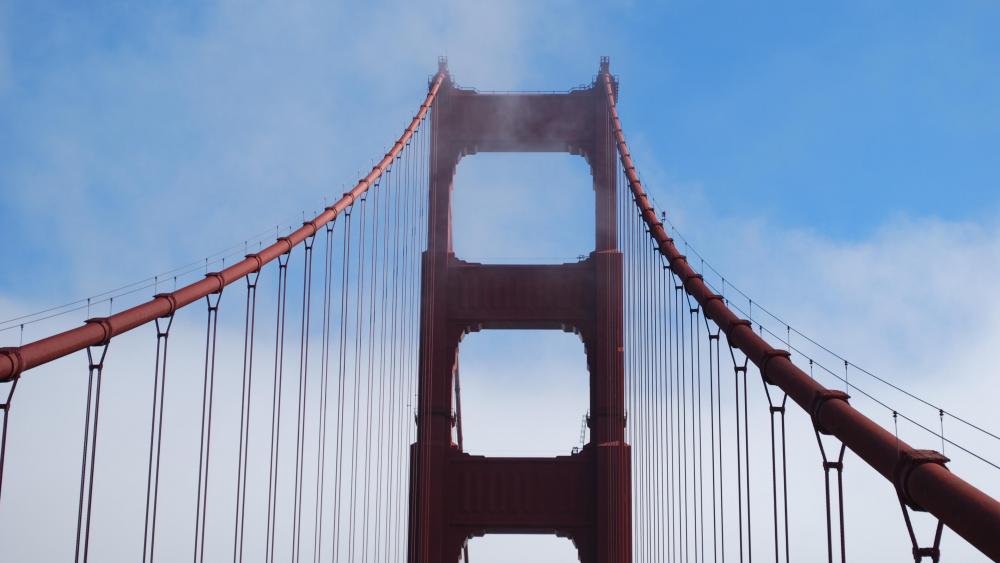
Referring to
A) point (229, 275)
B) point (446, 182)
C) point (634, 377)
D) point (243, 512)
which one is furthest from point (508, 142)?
point (243, 512)

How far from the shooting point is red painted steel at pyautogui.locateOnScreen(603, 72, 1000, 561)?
527 cm

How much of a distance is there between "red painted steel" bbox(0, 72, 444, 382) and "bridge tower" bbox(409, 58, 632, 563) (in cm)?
410

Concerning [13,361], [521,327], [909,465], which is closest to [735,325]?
[909,465]

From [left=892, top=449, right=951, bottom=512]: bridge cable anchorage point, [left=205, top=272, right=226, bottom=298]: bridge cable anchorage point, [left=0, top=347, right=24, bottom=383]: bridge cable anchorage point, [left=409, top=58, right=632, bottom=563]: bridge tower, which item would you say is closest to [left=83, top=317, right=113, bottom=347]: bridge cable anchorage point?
[left=0, top=347, right=24, bottom=383]: bridge cable anchorage point

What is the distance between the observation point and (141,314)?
10.2 metres

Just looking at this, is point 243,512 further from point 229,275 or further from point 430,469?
point 430,469

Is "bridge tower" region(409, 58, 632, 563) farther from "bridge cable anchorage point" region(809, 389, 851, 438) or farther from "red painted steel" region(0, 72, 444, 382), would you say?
"bridge cable anchorage point" region(809, 389, 851, 438)

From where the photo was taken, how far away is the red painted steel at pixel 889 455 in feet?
17.3

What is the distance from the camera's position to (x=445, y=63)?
23281mm

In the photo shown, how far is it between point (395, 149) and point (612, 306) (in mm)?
4613

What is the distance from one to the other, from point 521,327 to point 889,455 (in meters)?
15.2

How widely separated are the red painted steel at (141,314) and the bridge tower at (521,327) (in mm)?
4102

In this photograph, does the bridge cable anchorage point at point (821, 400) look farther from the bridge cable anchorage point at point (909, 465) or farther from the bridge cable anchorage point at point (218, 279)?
the bridge cable anchorage point at point (218, 279)

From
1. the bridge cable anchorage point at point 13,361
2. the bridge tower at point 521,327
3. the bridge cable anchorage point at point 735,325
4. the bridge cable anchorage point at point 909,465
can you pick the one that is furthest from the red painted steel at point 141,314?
the bridge cable anchorage point at point 909,465
